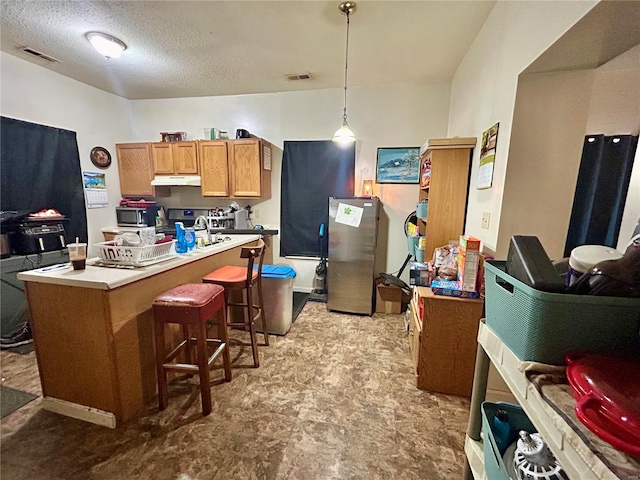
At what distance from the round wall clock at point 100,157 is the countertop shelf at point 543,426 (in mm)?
4683

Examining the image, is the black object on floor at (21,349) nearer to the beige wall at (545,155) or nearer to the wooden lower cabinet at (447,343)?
the wooden lower cabinet at (447,343)

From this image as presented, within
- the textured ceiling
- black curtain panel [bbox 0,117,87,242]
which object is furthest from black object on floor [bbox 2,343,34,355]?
the textured ceiling

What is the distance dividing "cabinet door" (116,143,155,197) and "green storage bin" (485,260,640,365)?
447cm

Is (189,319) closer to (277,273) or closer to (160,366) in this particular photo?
(160,366)

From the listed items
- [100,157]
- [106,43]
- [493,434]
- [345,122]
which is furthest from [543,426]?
[100,157]

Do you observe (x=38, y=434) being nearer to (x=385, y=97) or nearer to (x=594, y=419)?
(x=594, y=419)

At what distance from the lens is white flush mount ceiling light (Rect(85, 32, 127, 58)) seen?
7.80 ft

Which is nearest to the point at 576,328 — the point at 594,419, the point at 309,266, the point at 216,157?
the point at 594,419

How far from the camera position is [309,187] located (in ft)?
12.3

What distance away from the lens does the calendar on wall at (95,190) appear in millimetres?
3553

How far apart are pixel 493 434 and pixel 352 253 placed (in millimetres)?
2309

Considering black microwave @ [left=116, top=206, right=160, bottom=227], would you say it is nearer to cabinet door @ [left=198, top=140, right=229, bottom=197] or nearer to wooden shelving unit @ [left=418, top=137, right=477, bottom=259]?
Answer: cabinet door @ [left=198, top=140, right=229, bottom=197]

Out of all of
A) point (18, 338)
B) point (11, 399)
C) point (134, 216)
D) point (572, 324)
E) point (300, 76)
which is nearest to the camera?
point (572, 324)

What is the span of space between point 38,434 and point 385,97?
4229 millimetres
